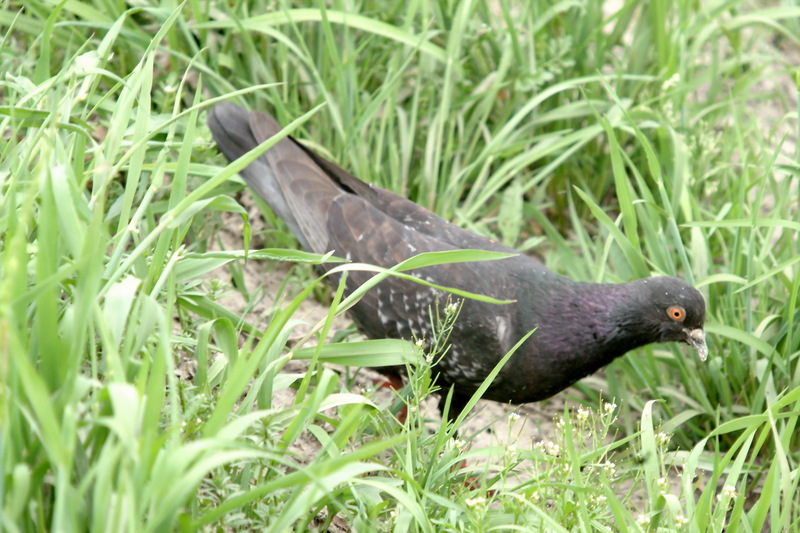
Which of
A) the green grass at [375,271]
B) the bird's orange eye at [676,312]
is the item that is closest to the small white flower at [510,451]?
the green grass at [375,271]

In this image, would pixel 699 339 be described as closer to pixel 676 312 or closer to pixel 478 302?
pixel 676 312

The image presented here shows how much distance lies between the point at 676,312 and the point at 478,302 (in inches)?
32.4

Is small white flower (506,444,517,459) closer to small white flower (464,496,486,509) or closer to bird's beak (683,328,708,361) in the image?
small white flower (464,496,486,509)

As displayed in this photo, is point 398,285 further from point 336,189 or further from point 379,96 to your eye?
point 379,96

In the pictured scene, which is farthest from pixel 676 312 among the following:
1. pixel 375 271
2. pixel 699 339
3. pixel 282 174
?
pixel 282 174

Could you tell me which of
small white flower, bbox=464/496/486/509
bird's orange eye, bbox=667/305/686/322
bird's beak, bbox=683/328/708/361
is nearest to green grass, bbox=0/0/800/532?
small white flower, bbox=464/496/486/509

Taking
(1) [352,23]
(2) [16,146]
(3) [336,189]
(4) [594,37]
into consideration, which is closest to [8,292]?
(2) [16,146]

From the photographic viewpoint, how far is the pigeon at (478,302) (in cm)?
366

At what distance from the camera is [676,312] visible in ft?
11.9

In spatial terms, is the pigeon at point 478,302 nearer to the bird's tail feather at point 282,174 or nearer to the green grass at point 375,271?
the bird's tail feather at point 282,174

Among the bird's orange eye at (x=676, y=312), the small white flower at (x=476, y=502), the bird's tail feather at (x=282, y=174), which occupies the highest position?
the bird's tail feather at (x=282, y=174)

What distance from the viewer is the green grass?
1.98 meters

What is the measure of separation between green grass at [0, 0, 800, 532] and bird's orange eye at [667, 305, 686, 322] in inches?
8.4

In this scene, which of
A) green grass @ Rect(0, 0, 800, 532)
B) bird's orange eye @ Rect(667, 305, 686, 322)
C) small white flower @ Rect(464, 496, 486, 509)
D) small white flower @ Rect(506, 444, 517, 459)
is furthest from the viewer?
bird's orange eye @ Rect(667, 305, 686, 322)
